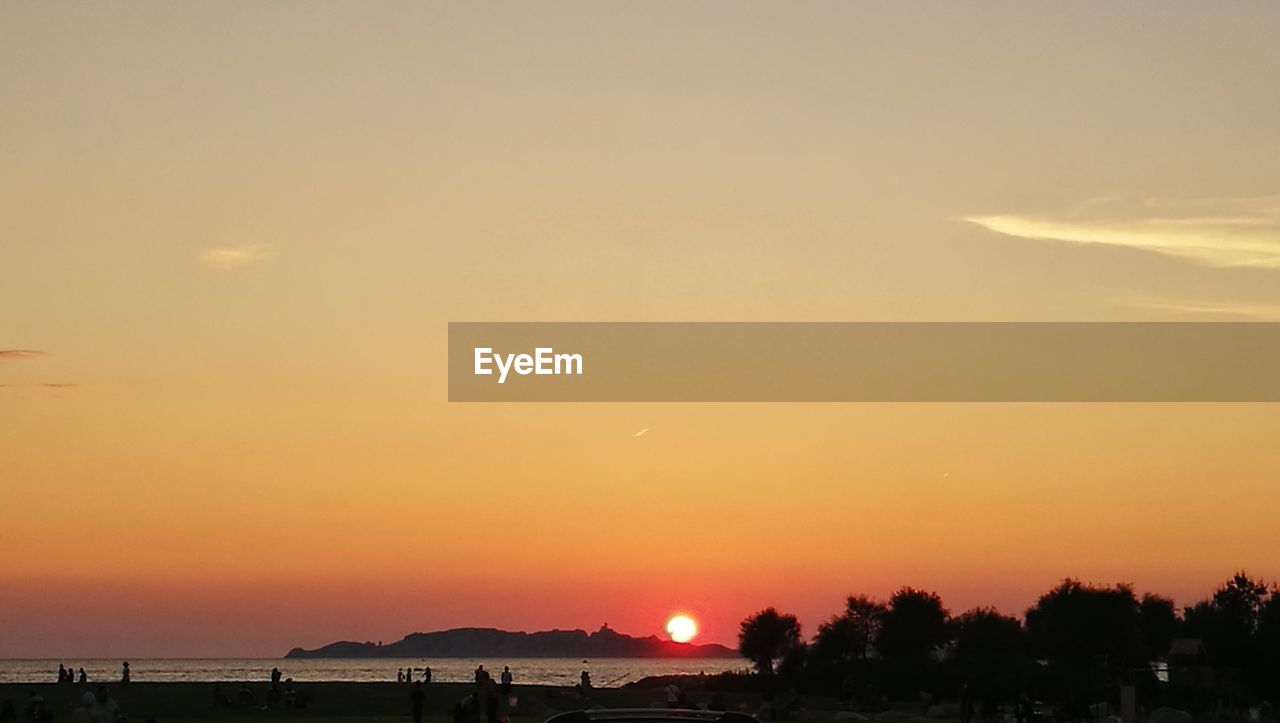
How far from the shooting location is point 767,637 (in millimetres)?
193750

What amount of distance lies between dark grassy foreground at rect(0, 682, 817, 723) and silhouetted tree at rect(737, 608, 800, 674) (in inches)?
3694

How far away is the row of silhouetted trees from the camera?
10544 centimetres

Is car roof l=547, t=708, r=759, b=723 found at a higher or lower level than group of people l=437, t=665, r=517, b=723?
higher

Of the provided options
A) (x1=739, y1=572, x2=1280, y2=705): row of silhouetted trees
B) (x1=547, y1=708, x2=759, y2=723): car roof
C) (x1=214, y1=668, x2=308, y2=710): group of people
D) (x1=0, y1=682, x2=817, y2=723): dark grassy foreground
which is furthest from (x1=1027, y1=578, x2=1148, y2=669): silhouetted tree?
(x1=547, y1=708, x2=759, y2=723): car roof

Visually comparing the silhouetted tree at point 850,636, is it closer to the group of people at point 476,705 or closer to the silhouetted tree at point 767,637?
the silhouetted tree at point 767,637

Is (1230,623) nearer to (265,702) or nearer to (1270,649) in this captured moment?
(1270,649)

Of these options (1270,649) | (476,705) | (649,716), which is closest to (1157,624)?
(1270,649)

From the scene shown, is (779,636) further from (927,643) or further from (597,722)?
(597,722)

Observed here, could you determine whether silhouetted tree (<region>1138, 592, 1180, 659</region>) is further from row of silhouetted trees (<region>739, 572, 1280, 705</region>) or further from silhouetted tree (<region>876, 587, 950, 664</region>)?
silhouetted tree (<region>876, 587, 950, 664</region>)

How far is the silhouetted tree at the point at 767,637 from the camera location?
634ft

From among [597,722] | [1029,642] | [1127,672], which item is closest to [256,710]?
[1127,672]

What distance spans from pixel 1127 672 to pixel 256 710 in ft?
137

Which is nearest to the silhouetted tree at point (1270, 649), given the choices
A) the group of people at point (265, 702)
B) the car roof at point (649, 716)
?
the group of people at point (265, 702)

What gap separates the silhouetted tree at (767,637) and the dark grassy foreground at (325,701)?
9383 cm
